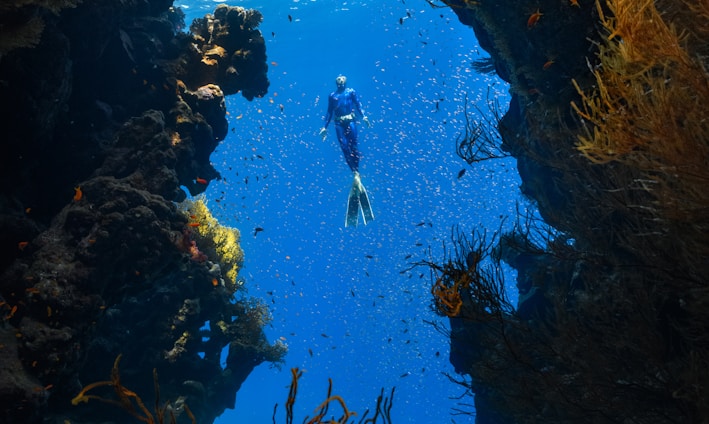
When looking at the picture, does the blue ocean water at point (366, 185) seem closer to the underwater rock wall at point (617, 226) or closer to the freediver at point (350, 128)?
the freediver at point (350, 128)

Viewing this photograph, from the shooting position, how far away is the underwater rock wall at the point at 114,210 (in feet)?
17.5

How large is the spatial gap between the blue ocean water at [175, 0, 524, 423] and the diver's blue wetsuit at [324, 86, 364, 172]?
17.0 meters

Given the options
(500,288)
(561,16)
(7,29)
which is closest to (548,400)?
(500,288)

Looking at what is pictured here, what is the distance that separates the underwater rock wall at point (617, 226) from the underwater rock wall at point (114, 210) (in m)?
4.76

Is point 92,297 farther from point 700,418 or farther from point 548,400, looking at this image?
point 700,418

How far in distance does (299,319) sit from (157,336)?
84.7m

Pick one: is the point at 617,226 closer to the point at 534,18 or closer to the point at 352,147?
the point at 534,18

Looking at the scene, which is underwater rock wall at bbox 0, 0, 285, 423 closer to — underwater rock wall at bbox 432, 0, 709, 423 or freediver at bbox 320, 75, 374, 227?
freediver at bbox 320, 75, 374, 227

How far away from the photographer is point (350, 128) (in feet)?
49.9

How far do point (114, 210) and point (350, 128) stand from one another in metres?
10.2

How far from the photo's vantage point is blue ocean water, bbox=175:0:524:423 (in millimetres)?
41750

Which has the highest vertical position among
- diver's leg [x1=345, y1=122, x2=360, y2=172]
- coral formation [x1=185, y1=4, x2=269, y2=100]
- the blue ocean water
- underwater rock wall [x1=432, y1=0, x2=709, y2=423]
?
the blue ocean water

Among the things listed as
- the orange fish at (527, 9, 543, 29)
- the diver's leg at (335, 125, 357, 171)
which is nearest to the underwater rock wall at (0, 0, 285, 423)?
Answer: the diver's leg at (335, 125, 357, 171)

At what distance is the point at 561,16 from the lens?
595 centimetres
